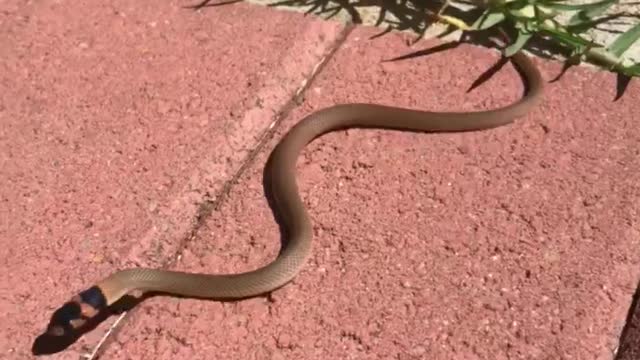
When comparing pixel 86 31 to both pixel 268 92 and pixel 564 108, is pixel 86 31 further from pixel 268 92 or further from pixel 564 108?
pixel 564 108

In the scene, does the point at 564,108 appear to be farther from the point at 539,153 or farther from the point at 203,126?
the point at 203,126

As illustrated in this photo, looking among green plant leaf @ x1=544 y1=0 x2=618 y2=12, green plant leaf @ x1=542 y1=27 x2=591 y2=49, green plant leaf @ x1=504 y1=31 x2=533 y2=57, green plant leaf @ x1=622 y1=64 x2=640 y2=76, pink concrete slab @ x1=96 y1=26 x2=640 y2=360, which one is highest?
green plant leaf @ x1=544 y1=0 x2=618 y2=12

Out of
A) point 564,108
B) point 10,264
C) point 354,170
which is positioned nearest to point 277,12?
point 354,170

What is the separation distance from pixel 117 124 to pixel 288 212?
556mm

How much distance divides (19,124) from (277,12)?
82cm

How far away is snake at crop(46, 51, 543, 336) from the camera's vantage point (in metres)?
2.38

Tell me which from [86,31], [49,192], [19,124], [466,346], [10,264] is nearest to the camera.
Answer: [466,346]

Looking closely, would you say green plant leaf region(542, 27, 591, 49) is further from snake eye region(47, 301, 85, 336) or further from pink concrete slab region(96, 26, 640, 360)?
snake eye region(47, 301, 85, 336)

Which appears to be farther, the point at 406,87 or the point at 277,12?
the point at 277,12

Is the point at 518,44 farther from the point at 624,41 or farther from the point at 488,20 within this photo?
the point at 624,41

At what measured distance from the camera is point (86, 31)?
3.14m

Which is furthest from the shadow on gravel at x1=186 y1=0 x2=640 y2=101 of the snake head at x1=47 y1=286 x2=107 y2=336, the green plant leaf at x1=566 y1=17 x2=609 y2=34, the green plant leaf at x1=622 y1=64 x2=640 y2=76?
the snake head at x1=47 y1=286 x2=107 y2=336

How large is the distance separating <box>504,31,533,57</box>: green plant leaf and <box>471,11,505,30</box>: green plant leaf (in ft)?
0.24

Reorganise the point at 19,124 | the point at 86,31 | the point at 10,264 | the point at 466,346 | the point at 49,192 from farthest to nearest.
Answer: the point at 86,31 → the point at 19,124 → the point at 49,192 → the point at 10,264 → the point at 466,346
